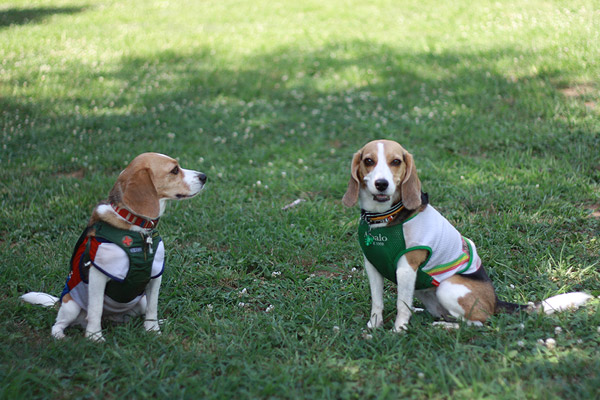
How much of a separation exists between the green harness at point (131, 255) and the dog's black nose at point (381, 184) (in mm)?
1769

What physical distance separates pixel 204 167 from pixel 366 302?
13.5 feet

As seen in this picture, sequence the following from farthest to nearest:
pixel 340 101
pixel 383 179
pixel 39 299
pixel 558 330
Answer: pixel 340 101, pixel 39 299, pixel 383 179, pixel 558 330

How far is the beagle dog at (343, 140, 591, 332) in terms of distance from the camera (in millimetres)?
3836

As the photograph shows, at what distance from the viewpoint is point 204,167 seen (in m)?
7.79

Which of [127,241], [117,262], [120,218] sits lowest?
[117,262]

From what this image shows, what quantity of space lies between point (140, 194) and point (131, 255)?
48 cm

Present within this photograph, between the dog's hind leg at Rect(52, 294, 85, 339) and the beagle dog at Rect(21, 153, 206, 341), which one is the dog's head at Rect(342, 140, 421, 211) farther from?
the dog's hind leg at Rect(52, 294, 85, 339)

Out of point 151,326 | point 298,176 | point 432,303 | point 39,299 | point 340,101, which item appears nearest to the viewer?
point 151,326

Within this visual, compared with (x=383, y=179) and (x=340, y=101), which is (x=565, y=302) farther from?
(x=340, y=101)

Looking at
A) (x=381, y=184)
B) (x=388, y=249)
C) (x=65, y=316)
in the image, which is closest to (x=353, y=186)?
(x=381, y=184)

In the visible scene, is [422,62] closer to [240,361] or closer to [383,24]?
[383,24]

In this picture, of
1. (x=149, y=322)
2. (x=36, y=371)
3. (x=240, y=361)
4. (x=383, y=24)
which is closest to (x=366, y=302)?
(x=240, y=361)

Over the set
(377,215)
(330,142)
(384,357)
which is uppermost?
(377,215)

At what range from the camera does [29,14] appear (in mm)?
15344
